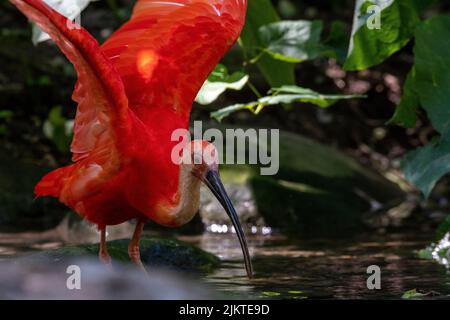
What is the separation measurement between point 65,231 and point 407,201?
2.61 meters

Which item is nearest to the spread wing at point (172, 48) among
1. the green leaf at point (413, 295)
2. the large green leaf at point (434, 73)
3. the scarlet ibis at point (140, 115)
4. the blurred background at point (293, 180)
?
the scarlet ibis at point (140, 115)

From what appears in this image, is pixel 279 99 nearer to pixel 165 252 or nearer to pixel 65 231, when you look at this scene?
pixel 165 252

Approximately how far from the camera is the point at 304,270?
16.6 feet

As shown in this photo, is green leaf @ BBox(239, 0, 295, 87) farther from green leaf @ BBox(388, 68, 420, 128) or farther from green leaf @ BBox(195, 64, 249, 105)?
green leaf @ BBox(388, 68, 420, 128)

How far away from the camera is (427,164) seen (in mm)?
4531

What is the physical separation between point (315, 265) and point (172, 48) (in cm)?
131

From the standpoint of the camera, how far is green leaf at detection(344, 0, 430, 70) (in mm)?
4949

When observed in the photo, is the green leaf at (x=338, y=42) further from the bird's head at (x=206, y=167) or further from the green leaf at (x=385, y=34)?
the bird's head at (x=206, y=167)

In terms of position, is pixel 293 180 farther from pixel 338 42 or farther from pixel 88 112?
pixel 88 112

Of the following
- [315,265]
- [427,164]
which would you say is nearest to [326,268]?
[315,265]

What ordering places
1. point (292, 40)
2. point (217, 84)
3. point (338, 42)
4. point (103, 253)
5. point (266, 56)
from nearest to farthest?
1. point (103, 253)
2. point (217, 84)
3. point (292, 40)
4. point (338, 42)
5. point (266, 56)

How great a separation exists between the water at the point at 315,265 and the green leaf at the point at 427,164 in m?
0.48

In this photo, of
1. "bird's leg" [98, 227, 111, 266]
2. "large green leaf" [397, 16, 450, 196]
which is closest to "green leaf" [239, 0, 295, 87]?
"large green leaf" [397, 16, 450, 196]

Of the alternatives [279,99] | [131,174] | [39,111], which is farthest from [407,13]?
[39,111]
